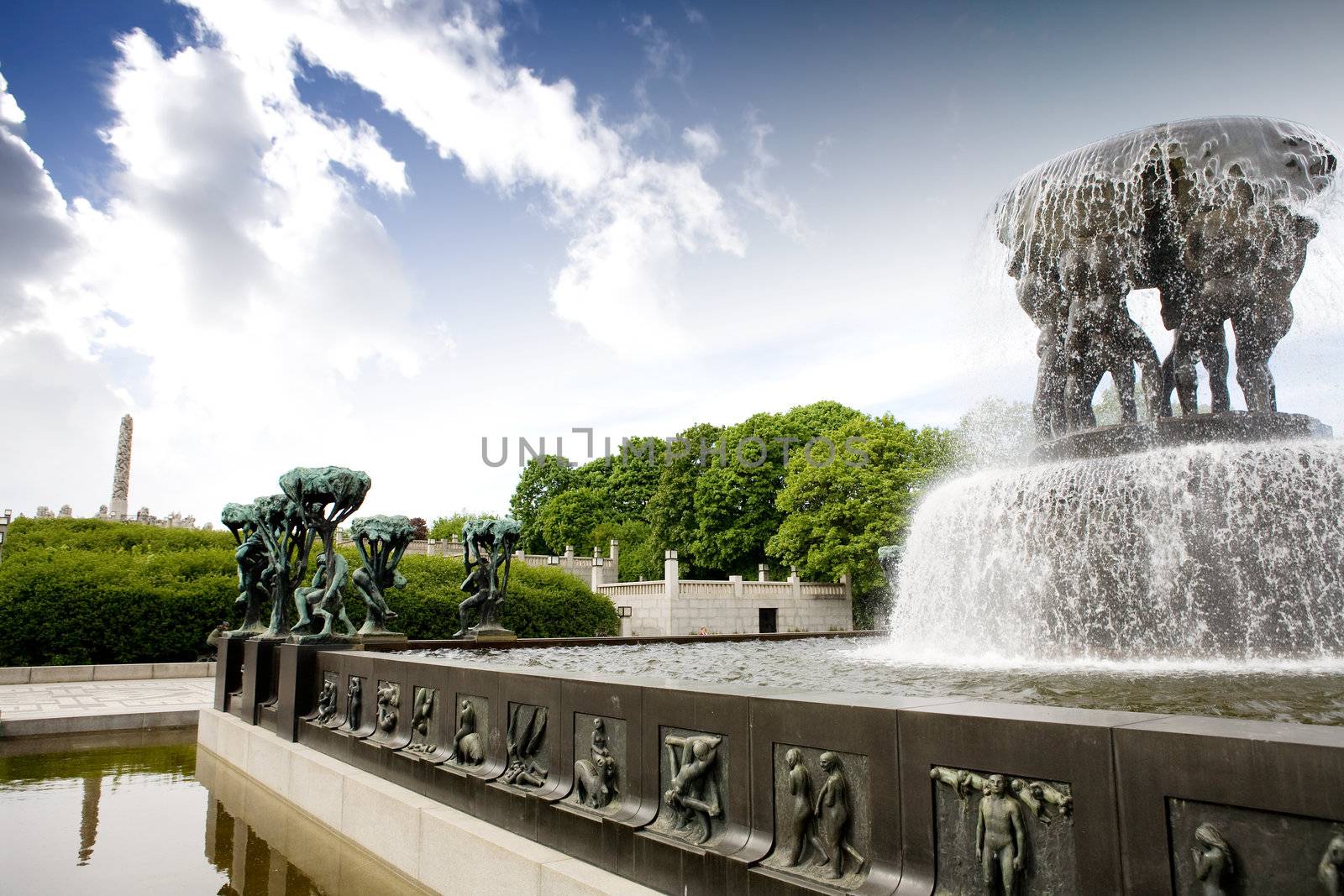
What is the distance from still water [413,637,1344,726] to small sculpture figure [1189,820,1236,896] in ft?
3.42

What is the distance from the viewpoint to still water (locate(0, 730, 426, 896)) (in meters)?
5.48

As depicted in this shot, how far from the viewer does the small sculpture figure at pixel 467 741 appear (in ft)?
17.2

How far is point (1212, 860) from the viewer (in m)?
2.05

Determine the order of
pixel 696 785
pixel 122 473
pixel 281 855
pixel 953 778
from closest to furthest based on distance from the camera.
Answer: pixel 953 778 → pixel 696 785 → pixel 281 855 → pixel 122 473

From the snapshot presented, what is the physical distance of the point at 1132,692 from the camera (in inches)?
172

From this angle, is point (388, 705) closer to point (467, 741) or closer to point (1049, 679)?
point (467, 741)

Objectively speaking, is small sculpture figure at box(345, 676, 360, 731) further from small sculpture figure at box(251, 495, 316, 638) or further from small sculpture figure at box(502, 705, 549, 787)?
small sculpture figure at box(251, 495, 316, 638)

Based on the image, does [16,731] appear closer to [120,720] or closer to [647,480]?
[120,720]

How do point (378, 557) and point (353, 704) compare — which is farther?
point (378, 557)

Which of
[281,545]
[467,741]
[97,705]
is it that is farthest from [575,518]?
[467,741]

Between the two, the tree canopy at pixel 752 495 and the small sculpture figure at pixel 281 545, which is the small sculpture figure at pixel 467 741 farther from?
the tree canopy at pixel 752 495

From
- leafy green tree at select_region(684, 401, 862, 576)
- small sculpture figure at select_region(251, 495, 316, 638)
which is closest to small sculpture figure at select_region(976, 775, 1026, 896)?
small sculpture figure at select_region(251, 495, 316, 638)

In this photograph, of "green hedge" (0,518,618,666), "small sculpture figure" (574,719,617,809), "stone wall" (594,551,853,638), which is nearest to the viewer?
"small sculpture figure" (574,719,617,809)

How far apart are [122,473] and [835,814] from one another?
9376cm
